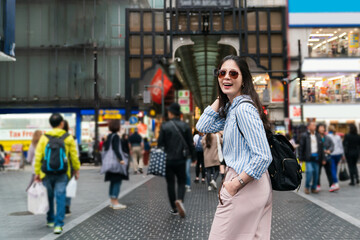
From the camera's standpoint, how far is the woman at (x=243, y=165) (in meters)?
2.52

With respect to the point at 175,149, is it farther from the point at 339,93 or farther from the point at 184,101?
the point at 184,101

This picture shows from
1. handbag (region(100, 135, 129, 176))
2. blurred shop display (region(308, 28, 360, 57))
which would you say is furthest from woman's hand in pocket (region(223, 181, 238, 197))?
blurred shop display (region(308, 28, 360, 57))

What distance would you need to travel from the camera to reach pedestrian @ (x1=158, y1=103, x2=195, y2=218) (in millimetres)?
8234

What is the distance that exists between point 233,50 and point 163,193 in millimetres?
19361

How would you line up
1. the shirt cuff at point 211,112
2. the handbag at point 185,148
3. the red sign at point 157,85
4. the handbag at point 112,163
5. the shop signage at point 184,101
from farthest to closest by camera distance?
the shop signage at point 184,101 → the red sign at point 157,85 → the handbag at point 112,163 → the handbag at point 185,148 → the shirt cuff at point 211,112

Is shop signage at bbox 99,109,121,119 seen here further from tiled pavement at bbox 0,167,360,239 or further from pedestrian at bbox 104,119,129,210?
pedestrian at bbox 104,119,129,210

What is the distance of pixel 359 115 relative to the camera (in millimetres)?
28203

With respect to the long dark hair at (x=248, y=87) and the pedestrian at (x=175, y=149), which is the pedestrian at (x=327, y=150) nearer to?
the pedestrian at (x=175, y=149)

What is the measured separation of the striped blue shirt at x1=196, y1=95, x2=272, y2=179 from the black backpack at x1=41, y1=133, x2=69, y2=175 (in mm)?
4494

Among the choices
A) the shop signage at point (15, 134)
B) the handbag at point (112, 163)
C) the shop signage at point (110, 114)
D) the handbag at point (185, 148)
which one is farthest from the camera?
the shop signage at point (110, 114)

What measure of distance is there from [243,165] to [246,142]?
5.5 inches

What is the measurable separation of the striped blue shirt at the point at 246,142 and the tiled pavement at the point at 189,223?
3831 mm

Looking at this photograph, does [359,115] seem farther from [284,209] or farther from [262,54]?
[284,209]

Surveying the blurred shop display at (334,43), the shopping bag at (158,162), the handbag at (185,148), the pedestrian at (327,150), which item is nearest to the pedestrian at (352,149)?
the pedestrian at (327,150)
